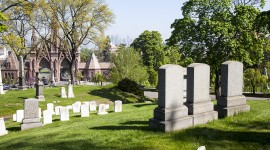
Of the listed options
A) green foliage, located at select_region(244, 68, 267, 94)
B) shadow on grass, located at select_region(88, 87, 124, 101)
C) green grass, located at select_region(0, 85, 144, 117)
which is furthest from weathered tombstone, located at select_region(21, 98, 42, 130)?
green foliage, located at select_region(244, 68, 267, 94)

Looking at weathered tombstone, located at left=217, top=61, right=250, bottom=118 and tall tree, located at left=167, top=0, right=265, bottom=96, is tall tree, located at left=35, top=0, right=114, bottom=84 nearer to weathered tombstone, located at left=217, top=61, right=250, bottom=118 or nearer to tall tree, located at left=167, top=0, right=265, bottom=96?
tall tree, located at left=167, top=0, right=265, bottom=96

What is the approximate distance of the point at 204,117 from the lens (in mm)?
9344

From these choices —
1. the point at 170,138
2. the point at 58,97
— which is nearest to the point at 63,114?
the point at 170,138

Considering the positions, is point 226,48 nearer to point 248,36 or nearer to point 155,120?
point 248,36

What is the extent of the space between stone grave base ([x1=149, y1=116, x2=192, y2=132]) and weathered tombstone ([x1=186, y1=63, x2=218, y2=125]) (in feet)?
1.15

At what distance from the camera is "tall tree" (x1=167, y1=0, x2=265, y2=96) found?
21875 mm

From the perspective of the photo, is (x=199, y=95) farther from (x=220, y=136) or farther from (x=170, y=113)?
(x=220, y=136)

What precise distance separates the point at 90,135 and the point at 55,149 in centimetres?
137

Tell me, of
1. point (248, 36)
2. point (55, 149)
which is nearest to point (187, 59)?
point (248, 36)

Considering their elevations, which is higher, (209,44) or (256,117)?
(209,44)

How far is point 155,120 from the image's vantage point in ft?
28.2

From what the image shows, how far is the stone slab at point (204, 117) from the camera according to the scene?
9.09 meters

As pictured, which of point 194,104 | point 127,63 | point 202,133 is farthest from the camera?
point 127,63

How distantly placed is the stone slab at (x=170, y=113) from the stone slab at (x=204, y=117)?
43 cm
